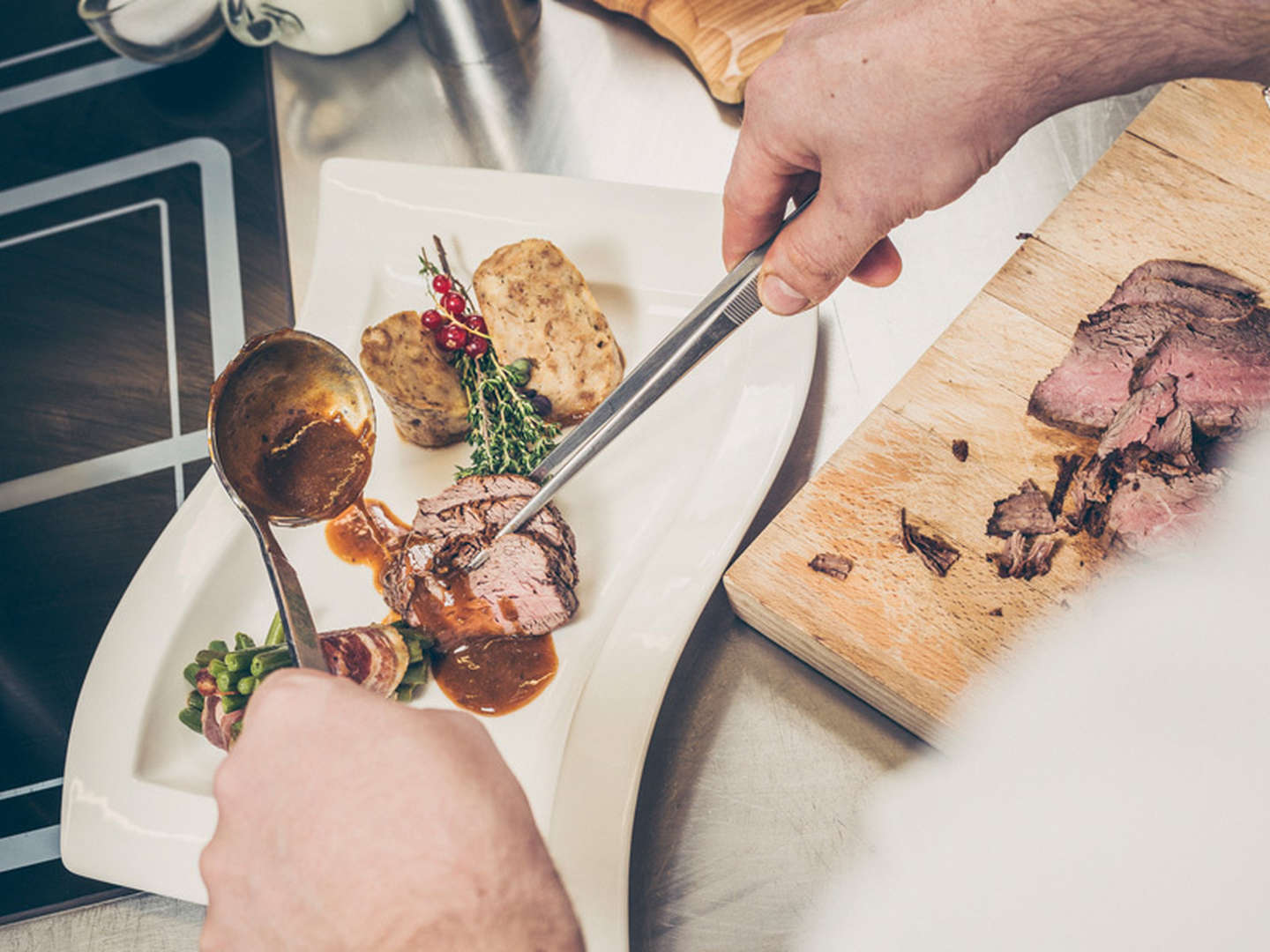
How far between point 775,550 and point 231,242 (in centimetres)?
109

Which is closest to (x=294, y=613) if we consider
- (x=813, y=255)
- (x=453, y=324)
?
(x=453, y=324)

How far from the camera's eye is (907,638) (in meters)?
1.05

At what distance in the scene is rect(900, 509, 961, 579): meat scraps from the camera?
1.09 meters

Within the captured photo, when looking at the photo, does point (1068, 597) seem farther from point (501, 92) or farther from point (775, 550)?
point (501, 92)

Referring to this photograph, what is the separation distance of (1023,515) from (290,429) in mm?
908

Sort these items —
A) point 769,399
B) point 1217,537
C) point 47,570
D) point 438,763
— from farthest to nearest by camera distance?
point 47,570 → point 769,399 → point 1217,537 → point 438,763

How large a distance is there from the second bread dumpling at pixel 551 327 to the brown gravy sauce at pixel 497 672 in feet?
1.09

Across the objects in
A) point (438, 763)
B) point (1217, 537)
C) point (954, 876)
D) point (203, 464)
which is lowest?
point (954, 876)

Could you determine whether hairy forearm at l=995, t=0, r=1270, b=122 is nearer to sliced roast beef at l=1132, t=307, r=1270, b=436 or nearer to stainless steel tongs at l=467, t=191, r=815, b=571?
stainless steel tongs at l=467, t=191, r=815, b=571

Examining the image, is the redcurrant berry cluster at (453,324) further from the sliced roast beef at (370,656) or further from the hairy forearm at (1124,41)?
the hairy forearm at (1124,41)

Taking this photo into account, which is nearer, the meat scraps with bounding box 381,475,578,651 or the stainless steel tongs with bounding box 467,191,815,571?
the stainless steel tongs with bounding box 467,191,815,571


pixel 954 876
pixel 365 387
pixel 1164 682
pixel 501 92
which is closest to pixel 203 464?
pixel 365 387

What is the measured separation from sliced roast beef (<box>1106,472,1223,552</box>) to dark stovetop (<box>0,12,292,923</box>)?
1.25 m

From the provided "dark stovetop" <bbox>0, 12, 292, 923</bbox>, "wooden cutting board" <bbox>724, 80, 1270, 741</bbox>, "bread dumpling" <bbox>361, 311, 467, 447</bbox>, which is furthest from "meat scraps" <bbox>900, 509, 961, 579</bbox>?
"dark stovetop" <bbox>0, 12, 292, 923</bbox>
